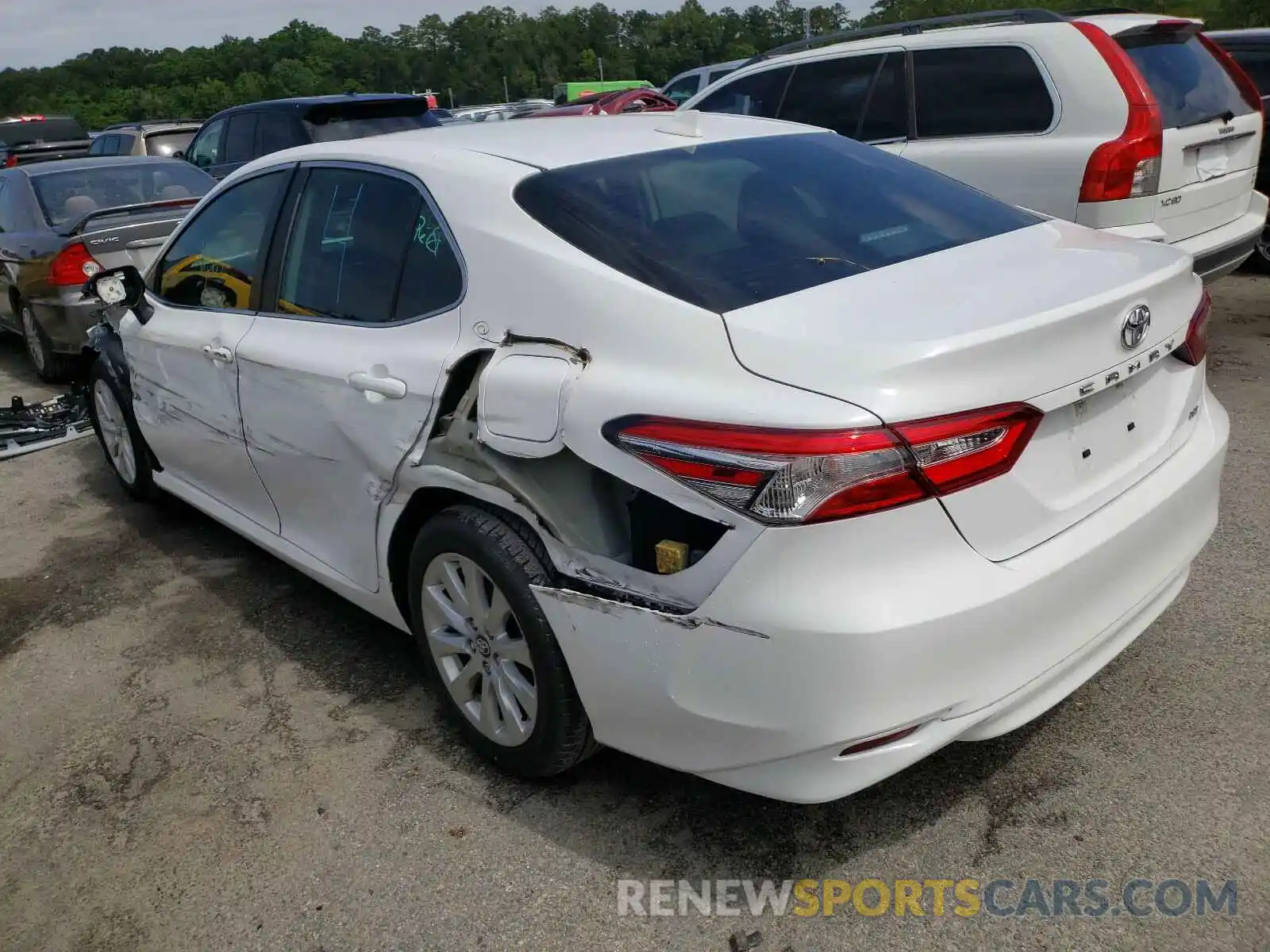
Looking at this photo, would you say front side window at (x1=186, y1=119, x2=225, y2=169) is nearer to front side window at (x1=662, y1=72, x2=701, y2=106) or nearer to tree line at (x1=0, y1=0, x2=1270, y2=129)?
front side window at (x1=662, y1=72, x2=701, y2=106)

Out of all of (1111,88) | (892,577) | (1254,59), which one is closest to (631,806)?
(892,577)

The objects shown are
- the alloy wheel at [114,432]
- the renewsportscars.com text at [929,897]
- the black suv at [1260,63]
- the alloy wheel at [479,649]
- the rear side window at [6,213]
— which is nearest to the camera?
the renewsportscars.com text at [929,897]

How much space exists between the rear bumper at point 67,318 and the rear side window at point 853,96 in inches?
186

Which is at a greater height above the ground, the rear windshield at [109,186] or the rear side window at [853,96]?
the rear side window at [853,96]

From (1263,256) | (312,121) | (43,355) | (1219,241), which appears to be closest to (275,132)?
(312,121)

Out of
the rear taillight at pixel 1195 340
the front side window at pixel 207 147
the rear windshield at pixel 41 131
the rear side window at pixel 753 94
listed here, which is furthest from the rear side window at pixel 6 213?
the rear windshield at pixel 41 131

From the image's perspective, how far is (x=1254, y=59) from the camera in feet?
27.9

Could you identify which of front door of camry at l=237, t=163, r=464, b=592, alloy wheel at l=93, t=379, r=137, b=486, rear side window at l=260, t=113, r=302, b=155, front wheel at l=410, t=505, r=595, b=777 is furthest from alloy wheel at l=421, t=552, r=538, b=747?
rear side window at l=260, t=113, r=302, b=155

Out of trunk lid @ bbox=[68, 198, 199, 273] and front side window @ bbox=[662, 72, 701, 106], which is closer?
trunk lid @ bbox=[68, 198, 199, 273]

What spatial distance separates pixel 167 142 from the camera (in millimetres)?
14906

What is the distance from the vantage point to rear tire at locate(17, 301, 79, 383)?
26.5 feet

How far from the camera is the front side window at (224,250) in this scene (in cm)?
383

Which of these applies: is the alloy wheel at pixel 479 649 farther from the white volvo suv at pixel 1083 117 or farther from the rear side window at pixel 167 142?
the rear side window at pixel 167 142

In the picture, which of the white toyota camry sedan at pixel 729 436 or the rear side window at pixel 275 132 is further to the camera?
the rear side window at pixel 275 132
